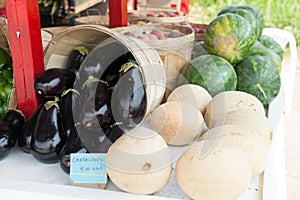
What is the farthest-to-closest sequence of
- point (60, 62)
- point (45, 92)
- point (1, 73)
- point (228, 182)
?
point (1, 73)
point (60, 62)
point (45, 92)
point (228, 182)

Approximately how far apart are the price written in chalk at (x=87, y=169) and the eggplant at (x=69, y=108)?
11cm

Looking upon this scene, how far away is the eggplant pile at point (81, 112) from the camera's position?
87cm

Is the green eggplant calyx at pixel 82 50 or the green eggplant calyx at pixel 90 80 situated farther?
the green eggplant calyx at pixel 82 50

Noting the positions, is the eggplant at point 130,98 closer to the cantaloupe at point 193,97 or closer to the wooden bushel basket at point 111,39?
the wooden bushel basket at point 111,39

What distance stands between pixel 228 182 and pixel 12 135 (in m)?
0.58

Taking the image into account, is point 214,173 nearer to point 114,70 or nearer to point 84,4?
point 114,70

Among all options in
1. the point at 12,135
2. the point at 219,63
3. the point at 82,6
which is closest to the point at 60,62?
the point at 12,135

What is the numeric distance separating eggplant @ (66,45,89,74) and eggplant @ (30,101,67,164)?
176 millimetres

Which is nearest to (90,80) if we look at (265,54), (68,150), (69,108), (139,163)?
(69,108)

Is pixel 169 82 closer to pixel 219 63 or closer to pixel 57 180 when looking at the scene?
pixel 219 63

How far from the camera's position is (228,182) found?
0.72 m

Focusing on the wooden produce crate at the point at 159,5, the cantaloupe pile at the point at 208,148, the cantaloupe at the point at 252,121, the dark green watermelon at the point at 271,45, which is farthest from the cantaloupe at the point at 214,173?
the wooden produce crate at the point at 159,5

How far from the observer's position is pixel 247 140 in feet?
2.68

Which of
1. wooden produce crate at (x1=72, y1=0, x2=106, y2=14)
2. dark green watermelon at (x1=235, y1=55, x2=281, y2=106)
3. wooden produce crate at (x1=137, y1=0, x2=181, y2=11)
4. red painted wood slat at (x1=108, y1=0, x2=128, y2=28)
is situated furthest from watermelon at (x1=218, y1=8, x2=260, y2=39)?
wooden produce crate at (x1=72, y1=0, x2=106, y2=14)
